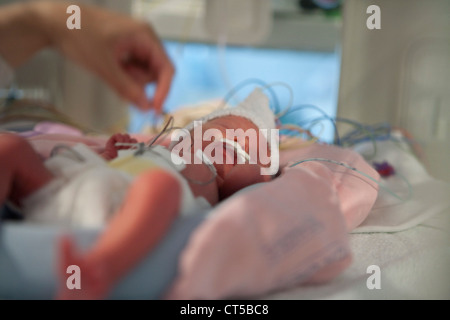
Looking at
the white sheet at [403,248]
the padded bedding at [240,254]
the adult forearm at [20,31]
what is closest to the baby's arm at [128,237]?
the padded bedding at [240,254]

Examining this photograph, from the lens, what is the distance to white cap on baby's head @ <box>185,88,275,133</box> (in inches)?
28.5

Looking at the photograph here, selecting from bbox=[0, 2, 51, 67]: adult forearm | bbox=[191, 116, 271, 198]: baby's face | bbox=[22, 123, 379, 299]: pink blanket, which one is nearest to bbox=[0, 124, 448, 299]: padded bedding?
bbox=[22, 123, 379, 299]: pink blanket

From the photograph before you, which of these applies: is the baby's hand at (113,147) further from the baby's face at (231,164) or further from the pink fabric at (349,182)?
the pink fabric at (349,182)

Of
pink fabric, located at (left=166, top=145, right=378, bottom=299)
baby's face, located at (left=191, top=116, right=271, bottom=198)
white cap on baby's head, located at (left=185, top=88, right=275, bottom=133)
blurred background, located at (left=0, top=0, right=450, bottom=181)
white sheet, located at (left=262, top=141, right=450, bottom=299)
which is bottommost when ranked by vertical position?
white sheet, located at (left=262, top=141, right=450, bottom=299)

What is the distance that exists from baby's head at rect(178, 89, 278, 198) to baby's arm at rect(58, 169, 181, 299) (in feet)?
0.73

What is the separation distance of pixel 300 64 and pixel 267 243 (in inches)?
67.8

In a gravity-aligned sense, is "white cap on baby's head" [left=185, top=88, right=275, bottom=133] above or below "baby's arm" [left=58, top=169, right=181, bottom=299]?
above

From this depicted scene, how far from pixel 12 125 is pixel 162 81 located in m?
0.45

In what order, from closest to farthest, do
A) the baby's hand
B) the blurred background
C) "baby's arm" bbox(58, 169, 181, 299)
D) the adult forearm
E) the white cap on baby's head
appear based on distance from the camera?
"baby's arm" bbox(58, 169, 181, 299) → the baby's hand → the white cap on baby's head → the blurred background → the adult forearm

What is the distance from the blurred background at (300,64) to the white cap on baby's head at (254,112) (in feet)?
0.93

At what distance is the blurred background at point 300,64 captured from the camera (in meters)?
1.19

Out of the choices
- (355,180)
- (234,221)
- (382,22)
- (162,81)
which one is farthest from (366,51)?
(234,221)

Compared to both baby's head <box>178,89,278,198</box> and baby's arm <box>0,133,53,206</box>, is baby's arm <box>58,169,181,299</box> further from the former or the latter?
baby's head <box>178,89,278,198</box>

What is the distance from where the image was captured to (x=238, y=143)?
2.17 ft
